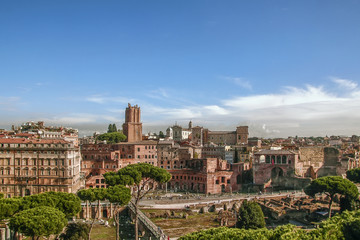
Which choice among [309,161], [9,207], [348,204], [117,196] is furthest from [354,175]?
[9,207]

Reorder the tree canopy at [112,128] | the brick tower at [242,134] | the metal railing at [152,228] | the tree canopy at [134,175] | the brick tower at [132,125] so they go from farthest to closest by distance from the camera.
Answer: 1. the tree canopy at [112,128]
2. the brick tower at [242,134]
3. the brick tower at [132,125]
4. the tree canopy at [134,175]
5. the metal railing at [152,228]

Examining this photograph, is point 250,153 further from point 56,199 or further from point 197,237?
point 197,237

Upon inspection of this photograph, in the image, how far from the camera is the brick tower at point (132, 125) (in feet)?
330

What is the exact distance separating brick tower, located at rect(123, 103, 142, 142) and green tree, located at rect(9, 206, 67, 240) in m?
70.2

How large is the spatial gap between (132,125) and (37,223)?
73159 millimetres

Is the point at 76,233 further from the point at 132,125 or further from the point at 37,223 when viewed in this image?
the point at 132,125

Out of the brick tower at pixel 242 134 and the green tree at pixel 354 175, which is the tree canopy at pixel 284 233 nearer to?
the green tree at pixel 354 175

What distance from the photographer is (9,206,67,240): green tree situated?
2814 centimetres

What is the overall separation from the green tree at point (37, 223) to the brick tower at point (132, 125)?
70.2 m

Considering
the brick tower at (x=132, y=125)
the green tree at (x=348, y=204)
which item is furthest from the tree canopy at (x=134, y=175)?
the brick tower at (x=132, y=125)

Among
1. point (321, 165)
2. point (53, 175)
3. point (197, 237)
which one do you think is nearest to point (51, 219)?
point (197, 237)

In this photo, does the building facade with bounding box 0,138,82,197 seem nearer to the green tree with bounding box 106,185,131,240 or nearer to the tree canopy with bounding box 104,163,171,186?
the tree canopy with bounding box 104,163,171,186

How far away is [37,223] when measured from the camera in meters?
28.2

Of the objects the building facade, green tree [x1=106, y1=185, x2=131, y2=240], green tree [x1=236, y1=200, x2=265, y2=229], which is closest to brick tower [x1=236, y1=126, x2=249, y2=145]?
the building facade
